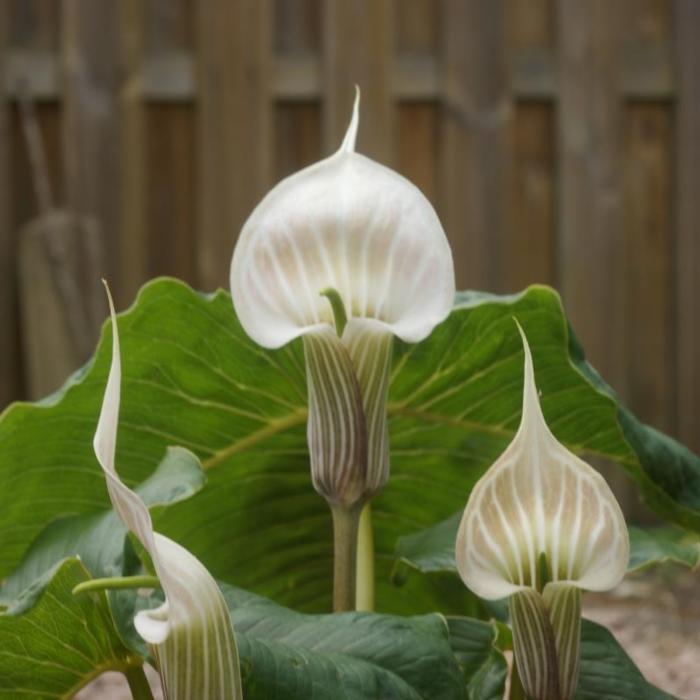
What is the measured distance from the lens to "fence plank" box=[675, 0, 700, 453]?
2982 mm

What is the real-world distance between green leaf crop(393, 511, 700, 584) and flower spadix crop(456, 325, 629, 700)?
0.51ft

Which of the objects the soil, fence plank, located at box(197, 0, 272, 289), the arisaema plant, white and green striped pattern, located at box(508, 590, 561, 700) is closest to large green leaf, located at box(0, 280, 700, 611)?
the arisaema plant

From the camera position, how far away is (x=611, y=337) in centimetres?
296

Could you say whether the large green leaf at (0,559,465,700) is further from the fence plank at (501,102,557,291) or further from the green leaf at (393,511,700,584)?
the fence plank at (501,102,557,291)

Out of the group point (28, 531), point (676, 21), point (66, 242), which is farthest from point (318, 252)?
point (676, 21)

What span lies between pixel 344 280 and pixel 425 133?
230 cm

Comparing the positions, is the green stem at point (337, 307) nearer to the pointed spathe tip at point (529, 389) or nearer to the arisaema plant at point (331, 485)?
the arisaema plant at point (331, 485)

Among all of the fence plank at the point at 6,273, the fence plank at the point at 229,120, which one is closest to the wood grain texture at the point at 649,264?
the fence plank at the point at 229,120

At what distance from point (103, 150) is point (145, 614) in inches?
95.2

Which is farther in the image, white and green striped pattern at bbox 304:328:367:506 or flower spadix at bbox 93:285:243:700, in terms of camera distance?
white and green striped pattern at bbox 304:328:367:506

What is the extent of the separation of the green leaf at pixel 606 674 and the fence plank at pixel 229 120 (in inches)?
83.3

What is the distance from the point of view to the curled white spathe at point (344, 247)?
2.10ft

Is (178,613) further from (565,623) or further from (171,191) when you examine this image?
(171,191)

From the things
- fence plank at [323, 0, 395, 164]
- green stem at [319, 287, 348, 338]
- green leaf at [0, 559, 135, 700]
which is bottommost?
green leaf at [0, 559, 135, 700]
